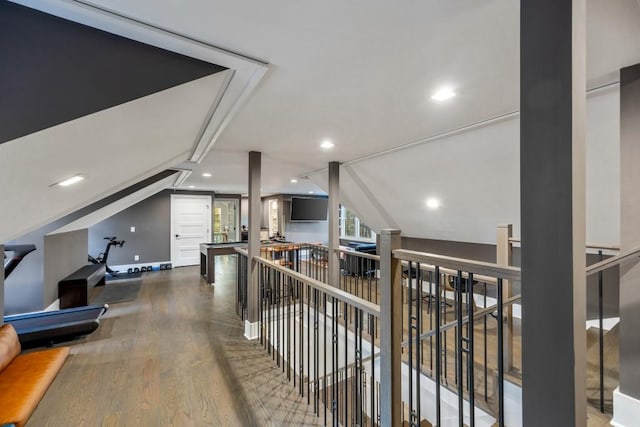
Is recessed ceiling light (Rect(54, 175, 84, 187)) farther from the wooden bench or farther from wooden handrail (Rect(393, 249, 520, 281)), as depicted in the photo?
the wooden bench

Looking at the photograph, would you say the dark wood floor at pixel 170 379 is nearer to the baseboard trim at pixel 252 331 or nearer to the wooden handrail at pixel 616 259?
the baseboard trim at pixel 252 331

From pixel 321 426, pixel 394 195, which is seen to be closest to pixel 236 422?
pixel 321 426

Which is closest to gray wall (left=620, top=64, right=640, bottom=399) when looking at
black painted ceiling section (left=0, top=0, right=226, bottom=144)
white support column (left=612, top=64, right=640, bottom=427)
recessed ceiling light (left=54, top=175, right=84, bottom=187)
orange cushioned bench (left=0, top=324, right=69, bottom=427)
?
white support column (left=612, top=64, right=640, bottom=427)

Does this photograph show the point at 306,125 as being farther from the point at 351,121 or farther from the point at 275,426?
the point at 275,426

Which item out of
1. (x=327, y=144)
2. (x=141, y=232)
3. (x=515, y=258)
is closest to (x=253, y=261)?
(x=327, y=144)

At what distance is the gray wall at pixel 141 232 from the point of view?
6.66m

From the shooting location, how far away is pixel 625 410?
1.62m

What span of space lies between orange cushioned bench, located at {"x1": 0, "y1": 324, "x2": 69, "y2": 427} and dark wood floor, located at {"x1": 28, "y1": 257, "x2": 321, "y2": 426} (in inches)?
3.6

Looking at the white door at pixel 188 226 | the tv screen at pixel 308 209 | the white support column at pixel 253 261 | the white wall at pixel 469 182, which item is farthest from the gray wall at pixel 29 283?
the tv screen at pixel 308 209

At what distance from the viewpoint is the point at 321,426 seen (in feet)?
6.05

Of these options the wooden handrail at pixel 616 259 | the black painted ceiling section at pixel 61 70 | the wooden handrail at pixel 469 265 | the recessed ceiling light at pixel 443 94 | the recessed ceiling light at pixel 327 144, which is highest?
the recessed ceiling light at pixel 443 94

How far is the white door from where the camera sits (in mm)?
7367

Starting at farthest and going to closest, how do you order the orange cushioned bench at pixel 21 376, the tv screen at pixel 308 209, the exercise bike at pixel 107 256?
the tv screen at pixel 308 209, the exercise bike at pixel 107 256, the orange cushioned bench at pixel 21 376

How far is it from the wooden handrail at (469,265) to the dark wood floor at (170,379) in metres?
1.52
